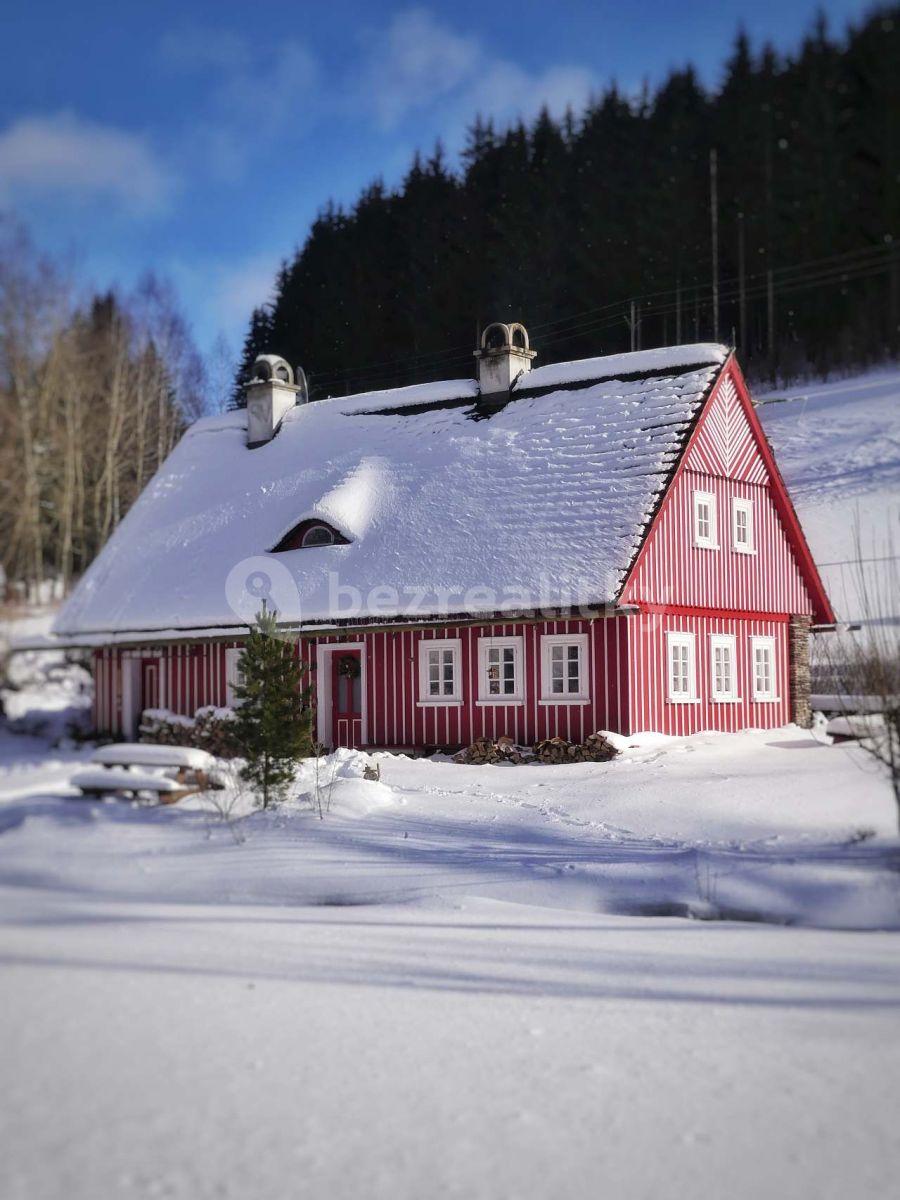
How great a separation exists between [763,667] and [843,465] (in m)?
20.9

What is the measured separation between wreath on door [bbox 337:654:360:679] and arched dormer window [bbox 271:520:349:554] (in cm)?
217

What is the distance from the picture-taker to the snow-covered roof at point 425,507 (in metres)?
18.9

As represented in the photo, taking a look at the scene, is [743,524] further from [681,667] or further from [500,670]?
[500,670]

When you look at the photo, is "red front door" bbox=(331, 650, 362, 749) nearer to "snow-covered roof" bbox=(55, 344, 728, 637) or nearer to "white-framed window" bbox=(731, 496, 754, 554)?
"snow-covered roof" bbox=(55, 344, 728, 637)

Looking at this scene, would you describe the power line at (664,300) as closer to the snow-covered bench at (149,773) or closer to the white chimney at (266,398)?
the white chimney at (266,398)

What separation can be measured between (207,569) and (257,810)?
1098cm

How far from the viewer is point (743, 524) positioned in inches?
853

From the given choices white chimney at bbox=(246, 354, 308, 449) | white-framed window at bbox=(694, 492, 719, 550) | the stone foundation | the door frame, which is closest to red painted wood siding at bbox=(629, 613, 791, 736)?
the stone foundation

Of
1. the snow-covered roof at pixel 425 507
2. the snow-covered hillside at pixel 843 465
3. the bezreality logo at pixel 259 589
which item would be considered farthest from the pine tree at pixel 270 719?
the snow-covered hillside at pixel 843 465

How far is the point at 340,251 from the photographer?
99.6 ft

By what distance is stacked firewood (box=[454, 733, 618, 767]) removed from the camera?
57.7 ft

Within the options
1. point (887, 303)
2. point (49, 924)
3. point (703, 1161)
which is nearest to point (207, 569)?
point (49, 924)

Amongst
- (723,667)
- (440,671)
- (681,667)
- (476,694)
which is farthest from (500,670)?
(723,667)

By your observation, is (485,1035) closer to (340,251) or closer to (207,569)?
(207,569)
